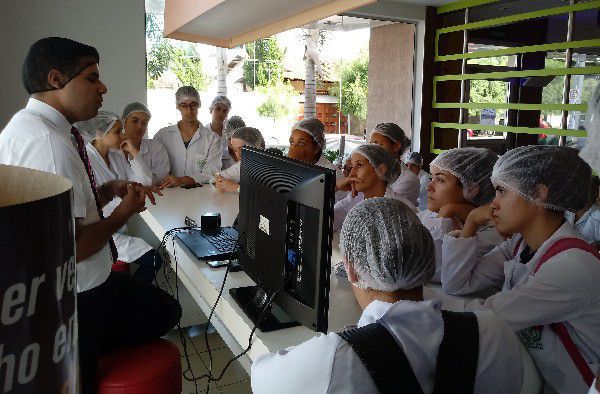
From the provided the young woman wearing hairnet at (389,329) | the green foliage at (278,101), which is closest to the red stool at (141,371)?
the young woman wearing hairnet at (389,329)

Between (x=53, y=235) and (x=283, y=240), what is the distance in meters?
0.90

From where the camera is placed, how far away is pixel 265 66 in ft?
27.2

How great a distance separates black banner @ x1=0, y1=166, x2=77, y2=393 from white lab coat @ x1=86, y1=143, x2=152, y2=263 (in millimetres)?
2215

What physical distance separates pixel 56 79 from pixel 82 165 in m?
0.28

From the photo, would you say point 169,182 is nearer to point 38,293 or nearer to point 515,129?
point 38,293

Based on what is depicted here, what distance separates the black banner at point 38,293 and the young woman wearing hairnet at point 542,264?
1.22m

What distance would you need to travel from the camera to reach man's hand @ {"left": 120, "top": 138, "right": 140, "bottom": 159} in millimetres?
3424

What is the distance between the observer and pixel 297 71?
891 centimetres

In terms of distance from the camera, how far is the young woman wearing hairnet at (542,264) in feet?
4.15

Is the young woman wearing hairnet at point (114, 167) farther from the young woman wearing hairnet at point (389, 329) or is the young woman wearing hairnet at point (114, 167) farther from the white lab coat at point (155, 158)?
the young woman wearing hairnet at point (389, 329)

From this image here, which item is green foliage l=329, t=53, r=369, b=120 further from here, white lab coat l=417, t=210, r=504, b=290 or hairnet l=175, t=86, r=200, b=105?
white lab coat l=417, t=210, r=504, b=290

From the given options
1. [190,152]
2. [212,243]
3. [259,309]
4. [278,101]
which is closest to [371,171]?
[212,243]

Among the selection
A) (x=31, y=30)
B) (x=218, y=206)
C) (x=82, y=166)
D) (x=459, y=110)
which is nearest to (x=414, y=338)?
(x=82, y=166)

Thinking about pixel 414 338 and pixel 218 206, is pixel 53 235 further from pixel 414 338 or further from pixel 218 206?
pixel 218 206
